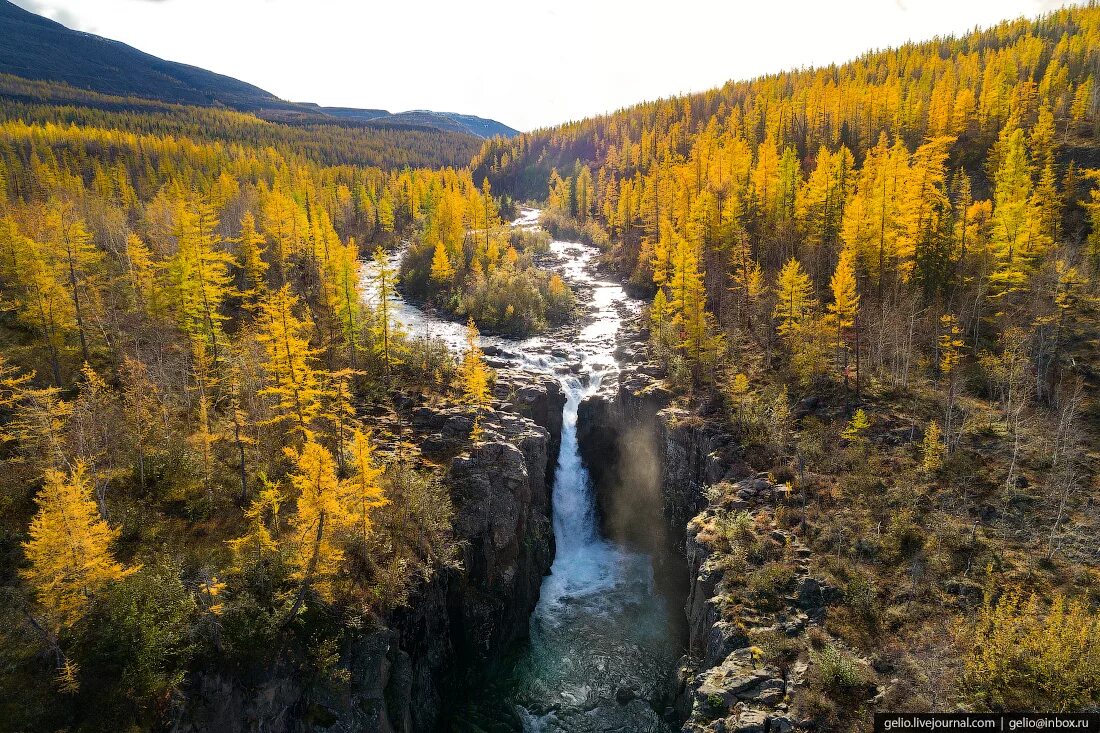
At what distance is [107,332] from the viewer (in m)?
44.7

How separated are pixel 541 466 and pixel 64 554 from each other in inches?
1177

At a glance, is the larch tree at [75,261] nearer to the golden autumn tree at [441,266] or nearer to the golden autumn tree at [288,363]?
the golden autumn tree at [288,363]

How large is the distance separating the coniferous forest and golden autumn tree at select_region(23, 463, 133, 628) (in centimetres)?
13

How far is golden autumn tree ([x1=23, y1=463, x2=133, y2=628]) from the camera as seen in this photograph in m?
21.6

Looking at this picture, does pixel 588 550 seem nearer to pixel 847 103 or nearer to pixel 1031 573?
pixel 1031 573

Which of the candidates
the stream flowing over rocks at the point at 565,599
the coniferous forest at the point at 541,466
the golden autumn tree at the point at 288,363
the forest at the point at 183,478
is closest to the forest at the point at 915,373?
the coniferous forest at the point at 541,466

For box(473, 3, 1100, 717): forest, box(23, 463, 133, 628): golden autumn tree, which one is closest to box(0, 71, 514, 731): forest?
box(23, 463, 133, 628): golden autumn tree

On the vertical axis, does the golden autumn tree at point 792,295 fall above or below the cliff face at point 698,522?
above

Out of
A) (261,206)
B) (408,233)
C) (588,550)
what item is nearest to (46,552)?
(588,550)

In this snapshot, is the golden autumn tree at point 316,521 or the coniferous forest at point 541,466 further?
the golden autumn tree at point 316,521

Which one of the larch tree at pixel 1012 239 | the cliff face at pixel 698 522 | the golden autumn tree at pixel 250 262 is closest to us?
the cliff face at pixel 698 522

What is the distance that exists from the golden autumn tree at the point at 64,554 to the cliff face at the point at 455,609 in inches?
244

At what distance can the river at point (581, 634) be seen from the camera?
104 feet

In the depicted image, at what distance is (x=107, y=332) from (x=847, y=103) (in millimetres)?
117998
